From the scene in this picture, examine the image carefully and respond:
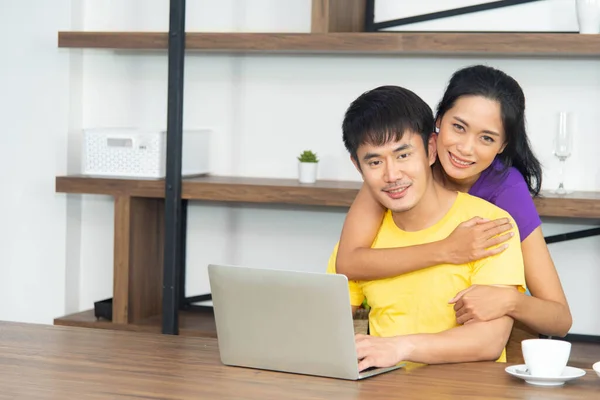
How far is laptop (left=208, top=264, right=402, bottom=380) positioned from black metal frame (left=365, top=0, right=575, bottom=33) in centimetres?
202

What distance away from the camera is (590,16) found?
2.90 metres

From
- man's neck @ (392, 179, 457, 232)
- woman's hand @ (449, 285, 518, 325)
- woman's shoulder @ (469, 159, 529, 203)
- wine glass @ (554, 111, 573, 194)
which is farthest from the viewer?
wine glass @ (554, 111, 573, 194)

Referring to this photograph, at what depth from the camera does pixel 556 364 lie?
4.85ft

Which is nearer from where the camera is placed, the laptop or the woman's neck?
the laptop

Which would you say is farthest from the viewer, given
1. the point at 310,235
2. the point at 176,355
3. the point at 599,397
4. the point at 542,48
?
the point at 310,235

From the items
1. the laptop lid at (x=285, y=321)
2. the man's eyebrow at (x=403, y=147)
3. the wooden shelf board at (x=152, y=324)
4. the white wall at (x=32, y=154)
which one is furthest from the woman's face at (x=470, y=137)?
the white wall at (x=32, y=154)

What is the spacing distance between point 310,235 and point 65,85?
1.13 metres

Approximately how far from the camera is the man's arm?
159cm

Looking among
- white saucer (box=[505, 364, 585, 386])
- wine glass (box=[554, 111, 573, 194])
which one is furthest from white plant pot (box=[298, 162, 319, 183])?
white saucer (box=[505, 364, 585, 386])

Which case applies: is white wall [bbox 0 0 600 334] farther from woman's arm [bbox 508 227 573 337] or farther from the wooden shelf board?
woman's arm [bbox 508 227 573 337]

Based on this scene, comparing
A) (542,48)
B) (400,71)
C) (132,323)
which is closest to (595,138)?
(542,48)

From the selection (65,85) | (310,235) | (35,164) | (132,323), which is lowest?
(132,323)

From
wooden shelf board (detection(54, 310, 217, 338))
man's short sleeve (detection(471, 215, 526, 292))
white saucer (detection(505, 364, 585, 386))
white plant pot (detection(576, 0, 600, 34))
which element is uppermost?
white plant pot (detection(576, 0, 600, 34))

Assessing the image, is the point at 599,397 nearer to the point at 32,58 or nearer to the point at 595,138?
the point at 595,138
